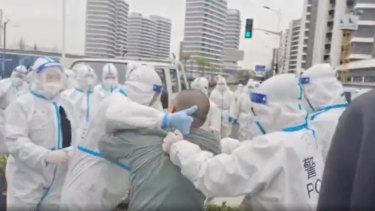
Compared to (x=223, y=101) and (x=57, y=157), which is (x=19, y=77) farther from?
(x=223, y=101)

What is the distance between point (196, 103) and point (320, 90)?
2230mm

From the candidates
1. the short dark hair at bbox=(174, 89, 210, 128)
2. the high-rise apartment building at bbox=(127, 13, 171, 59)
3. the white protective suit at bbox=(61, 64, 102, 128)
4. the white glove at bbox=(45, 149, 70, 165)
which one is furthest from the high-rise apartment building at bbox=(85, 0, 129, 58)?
the short dark hair at bbox=(174, 89, 210, 128)

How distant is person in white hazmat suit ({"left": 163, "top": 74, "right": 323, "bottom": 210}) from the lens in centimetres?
201

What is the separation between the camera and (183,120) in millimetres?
2279

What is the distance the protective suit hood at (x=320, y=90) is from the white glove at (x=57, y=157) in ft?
7.62

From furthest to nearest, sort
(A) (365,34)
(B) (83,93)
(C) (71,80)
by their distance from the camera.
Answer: (A) (365,34)
(C) (71,80)
(B) (83,93)

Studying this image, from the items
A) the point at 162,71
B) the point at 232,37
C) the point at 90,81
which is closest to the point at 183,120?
the point at 90,81

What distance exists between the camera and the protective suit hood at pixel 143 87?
3.40m

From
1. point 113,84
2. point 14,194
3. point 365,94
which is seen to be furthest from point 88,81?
point 365,94

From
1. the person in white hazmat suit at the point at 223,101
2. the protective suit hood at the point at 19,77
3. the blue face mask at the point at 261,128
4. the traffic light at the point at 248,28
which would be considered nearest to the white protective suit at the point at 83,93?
the protective suit hood at the point at 19,77

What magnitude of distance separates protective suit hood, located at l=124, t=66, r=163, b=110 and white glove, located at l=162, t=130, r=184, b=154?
1.11 m

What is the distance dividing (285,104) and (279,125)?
0.42ft

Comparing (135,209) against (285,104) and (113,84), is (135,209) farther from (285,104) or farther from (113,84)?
(113,84)

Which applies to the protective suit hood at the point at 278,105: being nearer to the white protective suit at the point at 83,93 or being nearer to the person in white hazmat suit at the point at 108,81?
the white protective suit at the point at 83,93
